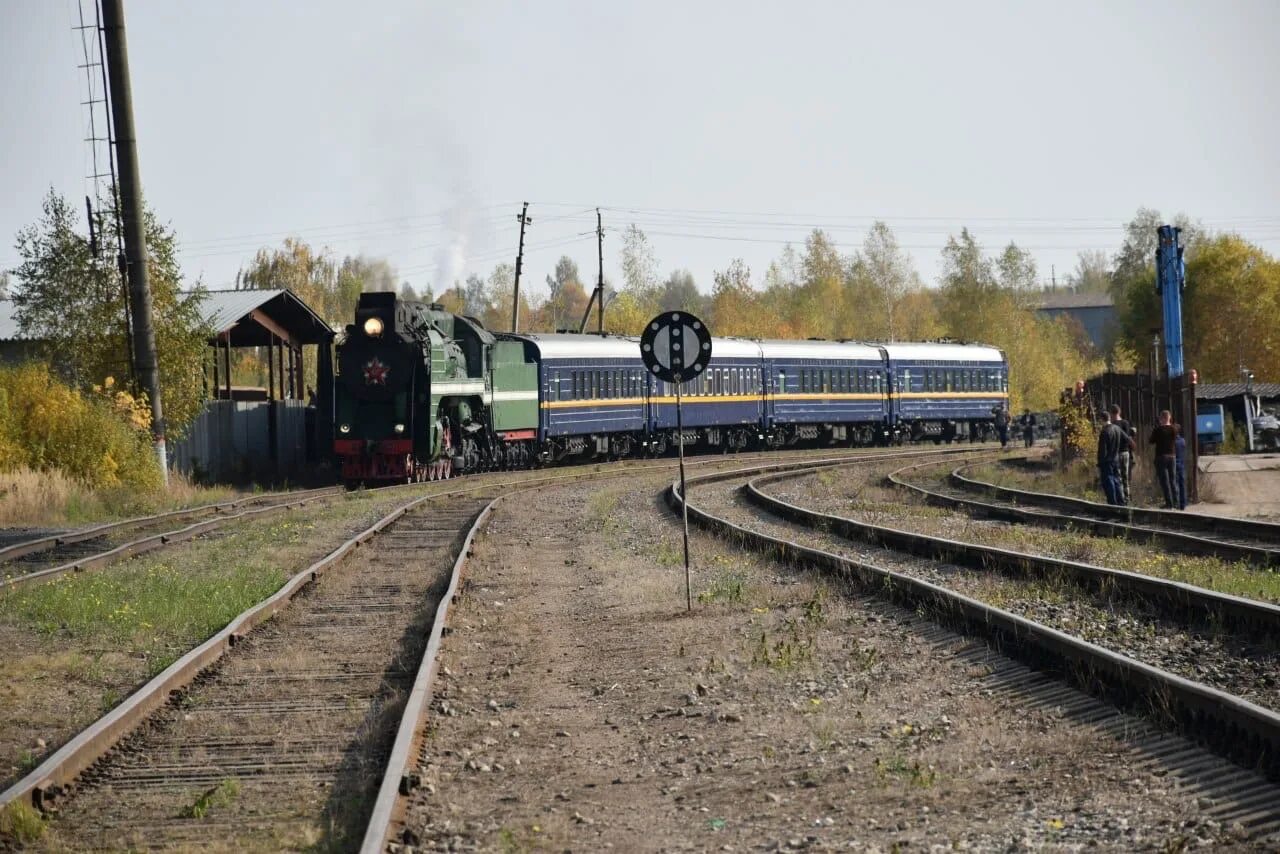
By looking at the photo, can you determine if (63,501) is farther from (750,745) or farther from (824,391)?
(824,391)

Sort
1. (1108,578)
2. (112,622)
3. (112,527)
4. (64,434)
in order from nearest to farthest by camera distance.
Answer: (112,622)
(1108,578)
(112,527)
(64,434)

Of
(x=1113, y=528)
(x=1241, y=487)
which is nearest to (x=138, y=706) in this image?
(x=1113, y=528)

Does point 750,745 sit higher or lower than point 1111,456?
lower

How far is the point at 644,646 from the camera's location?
38.1 ft

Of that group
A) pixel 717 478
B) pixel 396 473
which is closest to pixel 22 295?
pixel 396 473

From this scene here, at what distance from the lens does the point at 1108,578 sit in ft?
43.3

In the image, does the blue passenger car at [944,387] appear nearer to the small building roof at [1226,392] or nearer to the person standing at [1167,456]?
the small building roof at [1226,392]

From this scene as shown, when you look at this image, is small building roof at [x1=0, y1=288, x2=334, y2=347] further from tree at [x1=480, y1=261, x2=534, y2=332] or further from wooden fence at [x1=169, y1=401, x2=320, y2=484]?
tree at [x1=480, y1=261, x2=534, y2=332]

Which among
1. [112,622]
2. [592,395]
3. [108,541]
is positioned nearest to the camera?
[112,622]

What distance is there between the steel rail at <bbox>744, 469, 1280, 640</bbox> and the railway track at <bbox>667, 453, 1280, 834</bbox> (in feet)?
0.16

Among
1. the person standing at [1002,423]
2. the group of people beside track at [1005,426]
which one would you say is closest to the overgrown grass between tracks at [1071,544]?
the group of people beside track at [1005,426]

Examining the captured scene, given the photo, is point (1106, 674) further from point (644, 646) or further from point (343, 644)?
point (343, 644)

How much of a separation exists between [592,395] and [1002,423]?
2102 centimetres

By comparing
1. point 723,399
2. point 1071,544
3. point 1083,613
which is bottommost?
point 1071,544
